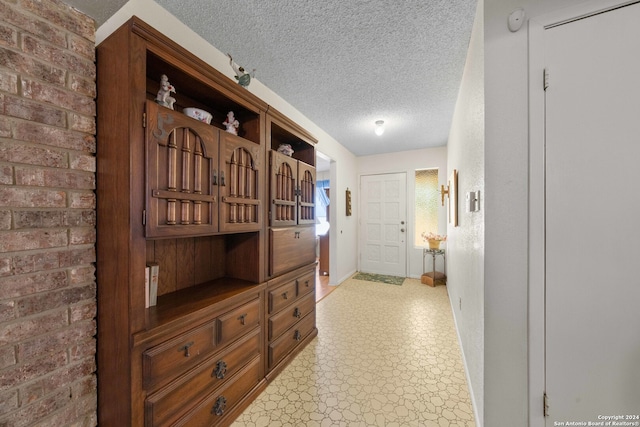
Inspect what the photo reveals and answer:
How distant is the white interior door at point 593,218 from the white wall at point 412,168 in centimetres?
344

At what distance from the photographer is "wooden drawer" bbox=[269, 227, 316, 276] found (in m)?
1.79

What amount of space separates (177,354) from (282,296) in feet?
2.78

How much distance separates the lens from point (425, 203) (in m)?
4.72

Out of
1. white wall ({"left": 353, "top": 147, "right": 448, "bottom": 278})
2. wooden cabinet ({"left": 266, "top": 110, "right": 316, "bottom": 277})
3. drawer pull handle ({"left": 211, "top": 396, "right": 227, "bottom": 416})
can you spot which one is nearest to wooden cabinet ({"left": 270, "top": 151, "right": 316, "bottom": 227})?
wooden cabinet ({"left": 266, "top": 110, "right": 316, "bottom": 277})

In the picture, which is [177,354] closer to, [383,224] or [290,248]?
[290,248]

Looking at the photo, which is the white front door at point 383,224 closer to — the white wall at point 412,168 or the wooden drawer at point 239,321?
the white wall at point 412,168

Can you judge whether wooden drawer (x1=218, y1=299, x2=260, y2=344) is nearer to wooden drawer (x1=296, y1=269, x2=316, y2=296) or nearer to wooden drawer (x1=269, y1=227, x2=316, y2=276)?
wooden drawer (x1=269, y1=227, x2=316, y2=276)

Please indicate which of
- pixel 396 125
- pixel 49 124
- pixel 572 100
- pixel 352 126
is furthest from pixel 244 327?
pixel 396 125

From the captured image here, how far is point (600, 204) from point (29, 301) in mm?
2463

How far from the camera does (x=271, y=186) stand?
5.87 ft

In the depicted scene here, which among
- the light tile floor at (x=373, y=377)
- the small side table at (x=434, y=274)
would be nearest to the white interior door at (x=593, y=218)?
the light tile floor at (x=373, y=377)

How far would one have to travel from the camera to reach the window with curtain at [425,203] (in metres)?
4.64

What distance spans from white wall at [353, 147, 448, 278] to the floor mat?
0.38 m

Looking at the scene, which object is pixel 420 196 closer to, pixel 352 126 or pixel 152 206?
pixel 352 126
